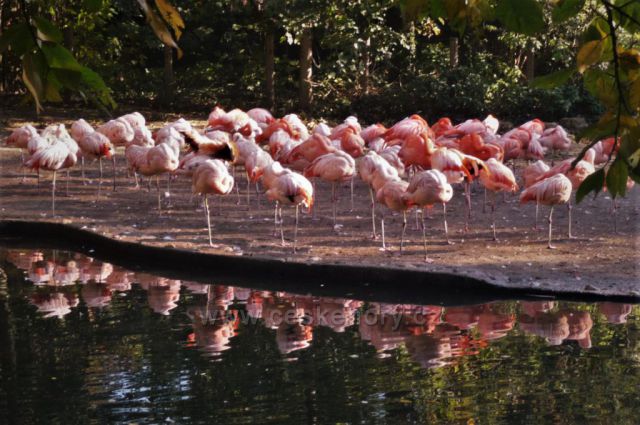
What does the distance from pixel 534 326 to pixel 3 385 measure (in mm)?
3023

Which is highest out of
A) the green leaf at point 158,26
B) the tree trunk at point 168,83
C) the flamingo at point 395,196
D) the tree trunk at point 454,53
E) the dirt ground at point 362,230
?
the tree trunk at point 454,53

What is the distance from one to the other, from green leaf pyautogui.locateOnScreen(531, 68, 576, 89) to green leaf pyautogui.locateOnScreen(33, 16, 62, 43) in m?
0.62

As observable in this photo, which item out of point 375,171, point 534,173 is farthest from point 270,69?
point 375,171

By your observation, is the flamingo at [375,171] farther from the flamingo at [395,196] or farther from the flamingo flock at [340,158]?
the flamingo at [395,196]

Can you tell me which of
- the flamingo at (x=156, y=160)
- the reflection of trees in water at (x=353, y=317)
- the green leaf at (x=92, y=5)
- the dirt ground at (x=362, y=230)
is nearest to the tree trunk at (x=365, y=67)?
the dirt ground at (x=362, y=230)

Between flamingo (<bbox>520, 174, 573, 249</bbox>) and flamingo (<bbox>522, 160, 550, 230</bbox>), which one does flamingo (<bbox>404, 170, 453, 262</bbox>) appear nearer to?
flamingo (<bbox>520, 174, 573, 249</bbox>)

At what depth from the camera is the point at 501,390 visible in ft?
15.3

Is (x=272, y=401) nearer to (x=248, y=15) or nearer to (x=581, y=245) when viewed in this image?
(x=581, y=245)

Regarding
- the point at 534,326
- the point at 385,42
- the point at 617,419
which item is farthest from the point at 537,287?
the point at 385,42

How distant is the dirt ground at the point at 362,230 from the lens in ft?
22.3

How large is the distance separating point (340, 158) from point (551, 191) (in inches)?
72.2

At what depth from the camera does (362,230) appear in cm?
839

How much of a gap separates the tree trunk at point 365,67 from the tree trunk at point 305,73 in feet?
2.89

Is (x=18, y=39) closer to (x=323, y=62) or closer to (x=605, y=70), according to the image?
(x=605, y=70)
